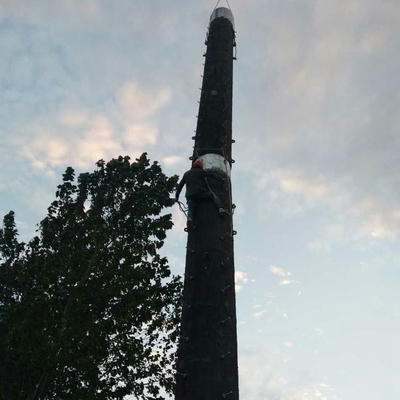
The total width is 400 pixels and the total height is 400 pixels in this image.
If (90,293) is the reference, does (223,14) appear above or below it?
above

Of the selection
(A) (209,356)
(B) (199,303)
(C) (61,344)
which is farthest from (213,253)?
(C) (61,344)

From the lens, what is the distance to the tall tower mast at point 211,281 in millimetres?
7789

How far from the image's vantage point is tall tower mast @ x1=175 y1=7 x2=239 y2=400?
25.6 ft

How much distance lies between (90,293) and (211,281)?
368 inches

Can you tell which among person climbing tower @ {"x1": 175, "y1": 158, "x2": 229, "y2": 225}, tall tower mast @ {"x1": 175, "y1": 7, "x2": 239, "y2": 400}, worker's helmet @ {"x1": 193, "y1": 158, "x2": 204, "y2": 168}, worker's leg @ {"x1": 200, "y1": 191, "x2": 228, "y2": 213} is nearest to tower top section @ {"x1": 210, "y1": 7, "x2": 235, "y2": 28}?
tall tower mast @ {"x1": 175, "y1": 7, "x2": 239, "y2": 400}

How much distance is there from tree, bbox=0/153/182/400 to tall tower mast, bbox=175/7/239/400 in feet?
26.6

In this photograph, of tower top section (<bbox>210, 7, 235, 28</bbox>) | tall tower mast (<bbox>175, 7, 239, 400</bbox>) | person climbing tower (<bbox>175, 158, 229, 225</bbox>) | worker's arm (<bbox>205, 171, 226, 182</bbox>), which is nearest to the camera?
tall tower mast (<bbox>175, 7, 239, 400</bbox>)

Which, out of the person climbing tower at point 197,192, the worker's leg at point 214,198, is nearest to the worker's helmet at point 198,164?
the person climbing tower at point 197,192

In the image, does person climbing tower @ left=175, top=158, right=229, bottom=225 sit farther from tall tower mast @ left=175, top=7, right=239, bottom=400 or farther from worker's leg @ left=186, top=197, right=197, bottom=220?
tall tower mast @ left=175, top=7, right=239, bottom=400

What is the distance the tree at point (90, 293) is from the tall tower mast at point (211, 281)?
8102 mm

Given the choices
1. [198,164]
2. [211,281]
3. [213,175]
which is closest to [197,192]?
[213,175]

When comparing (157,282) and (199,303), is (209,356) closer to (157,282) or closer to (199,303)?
(199,303)

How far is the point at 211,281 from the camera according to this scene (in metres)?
8.78

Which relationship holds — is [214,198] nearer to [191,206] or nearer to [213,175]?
[191,206]
